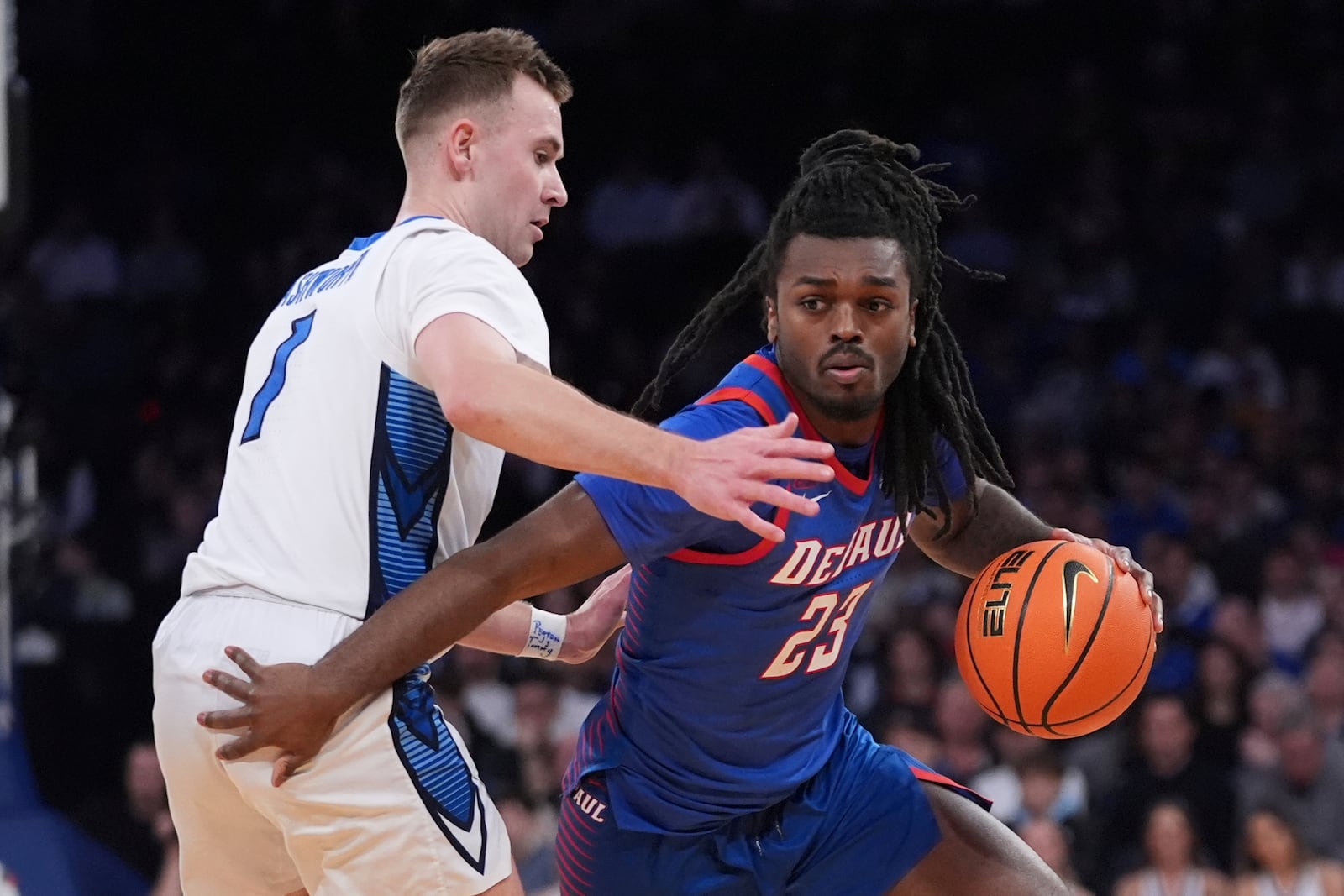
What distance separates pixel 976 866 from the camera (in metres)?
3.37

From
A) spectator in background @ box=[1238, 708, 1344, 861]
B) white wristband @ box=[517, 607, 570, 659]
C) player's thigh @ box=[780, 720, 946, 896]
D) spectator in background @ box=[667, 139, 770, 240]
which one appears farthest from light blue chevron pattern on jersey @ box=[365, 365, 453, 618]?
spectator in background @ box=[667, 139, 770, 240]

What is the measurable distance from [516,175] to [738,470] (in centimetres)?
96

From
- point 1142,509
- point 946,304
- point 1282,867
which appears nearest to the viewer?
point 1282,867

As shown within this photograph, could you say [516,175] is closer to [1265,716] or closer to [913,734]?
[913,734]

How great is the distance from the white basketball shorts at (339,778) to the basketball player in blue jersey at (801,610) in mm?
446

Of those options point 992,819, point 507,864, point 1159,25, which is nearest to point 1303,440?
point 1159,25

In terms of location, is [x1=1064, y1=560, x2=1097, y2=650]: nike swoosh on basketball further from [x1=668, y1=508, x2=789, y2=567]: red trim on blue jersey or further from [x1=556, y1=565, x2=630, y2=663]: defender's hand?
[x1=556, y1=565, x2=630, y2=663]: defender's hand

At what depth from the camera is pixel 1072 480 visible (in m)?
9.52

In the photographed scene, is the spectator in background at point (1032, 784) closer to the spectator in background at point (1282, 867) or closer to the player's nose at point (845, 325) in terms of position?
the spectator in background at point (1282, 867)

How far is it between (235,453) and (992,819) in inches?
69.1

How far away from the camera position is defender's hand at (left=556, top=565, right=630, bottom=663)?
12.0 ft

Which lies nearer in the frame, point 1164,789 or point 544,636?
point 544,636

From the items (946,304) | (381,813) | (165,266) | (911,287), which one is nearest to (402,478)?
(381,813)

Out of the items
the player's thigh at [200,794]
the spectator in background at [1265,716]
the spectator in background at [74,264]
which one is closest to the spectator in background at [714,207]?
the spectator in background at [74,264]
